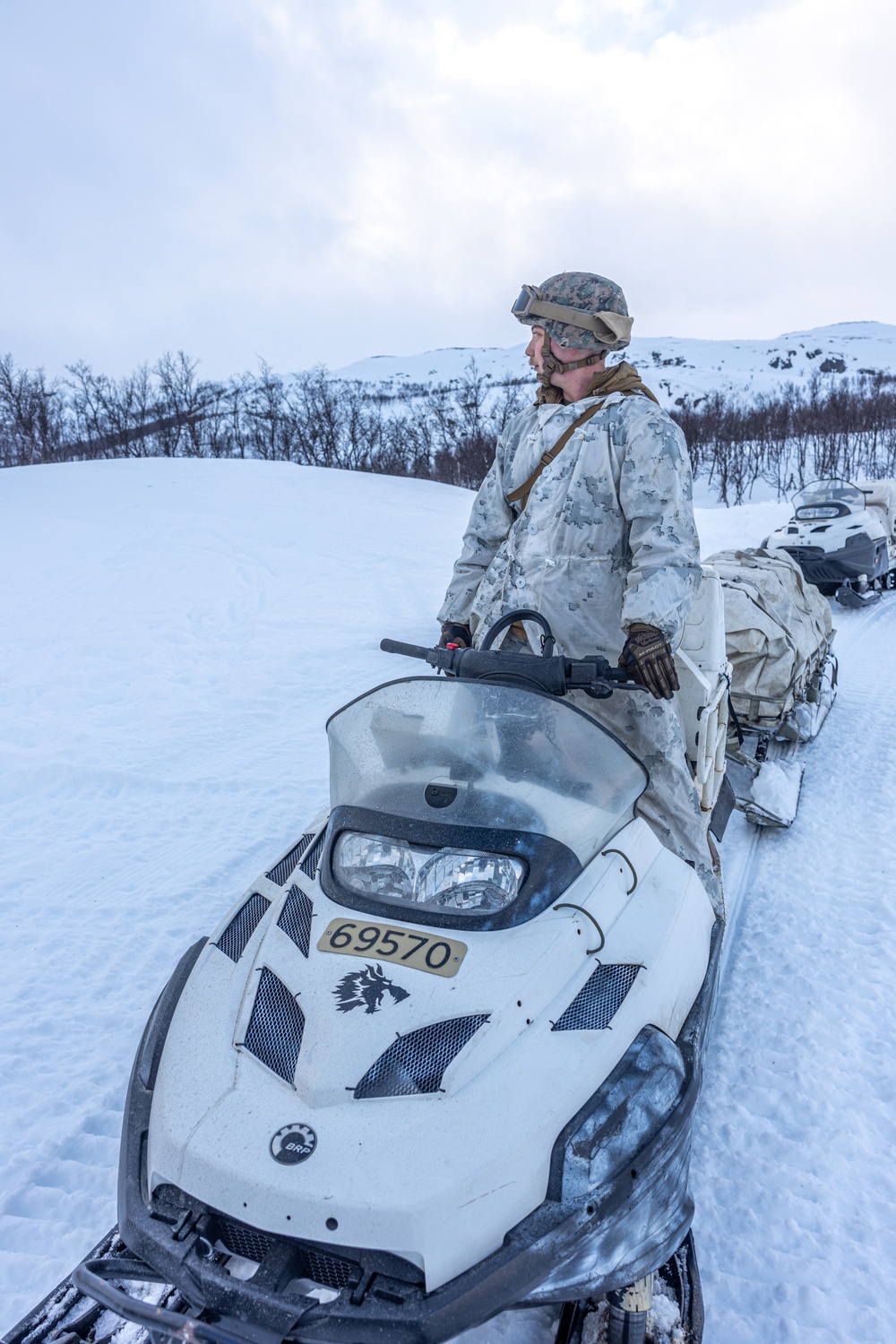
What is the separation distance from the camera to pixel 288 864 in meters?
1.91

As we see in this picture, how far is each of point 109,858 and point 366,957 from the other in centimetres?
282

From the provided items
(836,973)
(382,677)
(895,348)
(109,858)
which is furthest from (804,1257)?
(895,348)

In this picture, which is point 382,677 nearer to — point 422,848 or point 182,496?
point 422,848

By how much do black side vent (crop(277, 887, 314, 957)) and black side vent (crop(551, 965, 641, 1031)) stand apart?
1.67 ft

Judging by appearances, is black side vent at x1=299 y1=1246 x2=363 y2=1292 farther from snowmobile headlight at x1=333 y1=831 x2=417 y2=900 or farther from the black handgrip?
the black handgrip

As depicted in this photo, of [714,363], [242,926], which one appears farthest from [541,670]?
[714,363]

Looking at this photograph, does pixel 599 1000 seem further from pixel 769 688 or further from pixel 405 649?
pixel 769 688

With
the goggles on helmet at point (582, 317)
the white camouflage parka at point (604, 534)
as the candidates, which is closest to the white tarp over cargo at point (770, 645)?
the white camouflage parka at point (604, 534)

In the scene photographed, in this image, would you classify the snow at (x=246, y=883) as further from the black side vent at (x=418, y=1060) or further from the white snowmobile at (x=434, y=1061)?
the black side vent at (x=418, y=1060)

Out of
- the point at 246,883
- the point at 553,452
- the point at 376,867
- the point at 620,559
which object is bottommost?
the point at 246,883

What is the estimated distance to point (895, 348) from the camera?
69.9 m

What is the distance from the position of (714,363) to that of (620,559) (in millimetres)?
72982

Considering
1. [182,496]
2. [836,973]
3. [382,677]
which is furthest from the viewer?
[182,496]

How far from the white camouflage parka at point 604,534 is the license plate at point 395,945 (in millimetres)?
1116
